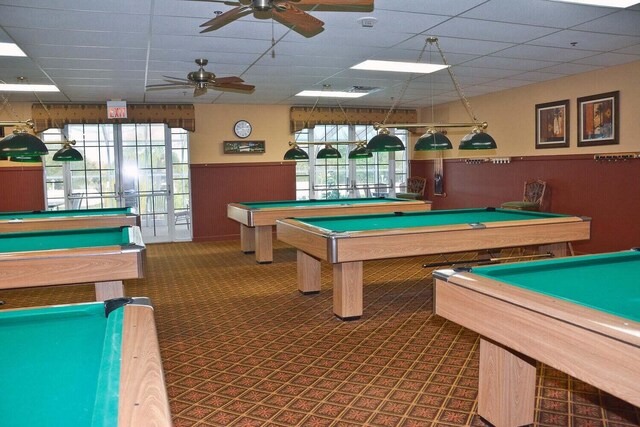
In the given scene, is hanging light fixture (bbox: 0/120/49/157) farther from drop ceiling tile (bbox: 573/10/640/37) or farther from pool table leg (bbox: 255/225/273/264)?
drop ceiling tile (bbox: 573/10/640/37)

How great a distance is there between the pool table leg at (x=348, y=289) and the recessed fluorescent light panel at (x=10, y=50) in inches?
151

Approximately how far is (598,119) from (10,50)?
7.10m

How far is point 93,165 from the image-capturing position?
29.9ft

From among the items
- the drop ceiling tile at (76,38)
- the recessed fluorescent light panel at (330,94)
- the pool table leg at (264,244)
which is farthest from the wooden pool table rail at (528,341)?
the recessed fluorescent light panel at (330,94)

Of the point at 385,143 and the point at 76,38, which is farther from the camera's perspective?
→ the point at 385,143

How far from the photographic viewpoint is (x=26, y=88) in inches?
287

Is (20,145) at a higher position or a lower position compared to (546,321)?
higher

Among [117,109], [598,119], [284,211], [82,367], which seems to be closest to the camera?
[82,367]

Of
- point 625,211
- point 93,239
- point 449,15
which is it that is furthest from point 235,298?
point 625,211

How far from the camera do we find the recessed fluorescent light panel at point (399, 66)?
6250 millimetres

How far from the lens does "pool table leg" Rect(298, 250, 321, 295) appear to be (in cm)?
525

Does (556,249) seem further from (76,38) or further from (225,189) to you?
(225,189)

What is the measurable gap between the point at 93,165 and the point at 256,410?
7.59 meters

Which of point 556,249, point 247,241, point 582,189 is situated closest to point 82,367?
point 556,249
